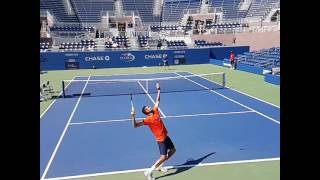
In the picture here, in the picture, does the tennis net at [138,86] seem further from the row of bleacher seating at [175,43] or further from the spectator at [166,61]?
the row of bleacher seating at [175,43]

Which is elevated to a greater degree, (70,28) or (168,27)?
(168,27)

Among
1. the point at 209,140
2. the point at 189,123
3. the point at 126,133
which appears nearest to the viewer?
the point at 209,140

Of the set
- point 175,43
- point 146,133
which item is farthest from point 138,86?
point 175,43

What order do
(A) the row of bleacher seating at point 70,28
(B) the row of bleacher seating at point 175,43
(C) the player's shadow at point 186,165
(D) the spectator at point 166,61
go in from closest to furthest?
(C) the player's shadow at point 186,165, (D) the spectator at point 166,61, (B) the row of bleacher seating at point 175,43, (A) the row of bleacher seating at point 70,28

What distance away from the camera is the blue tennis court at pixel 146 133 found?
9367mm

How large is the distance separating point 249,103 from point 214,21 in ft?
136

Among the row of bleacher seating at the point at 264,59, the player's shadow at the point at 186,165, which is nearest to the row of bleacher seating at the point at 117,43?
the row of bleacher seating at the point at 264,59

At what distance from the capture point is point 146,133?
12.1 metres

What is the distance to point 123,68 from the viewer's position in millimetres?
36375

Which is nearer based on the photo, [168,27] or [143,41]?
[143,41]

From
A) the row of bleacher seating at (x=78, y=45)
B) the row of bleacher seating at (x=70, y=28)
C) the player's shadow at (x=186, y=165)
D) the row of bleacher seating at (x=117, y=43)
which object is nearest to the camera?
the player's shadow at (x=186, y=165)

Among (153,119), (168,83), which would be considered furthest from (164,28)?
(153,119)

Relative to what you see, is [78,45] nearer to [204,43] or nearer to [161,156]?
[204,43]
